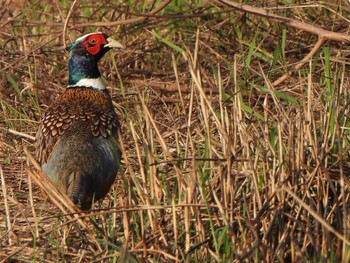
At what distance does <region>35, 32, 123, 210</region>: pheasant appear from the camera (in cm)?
550

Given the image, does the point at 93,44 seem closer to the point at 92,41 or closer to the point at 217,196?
the point at 92,41

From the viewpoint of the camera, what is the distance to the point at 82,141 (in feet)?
18.6

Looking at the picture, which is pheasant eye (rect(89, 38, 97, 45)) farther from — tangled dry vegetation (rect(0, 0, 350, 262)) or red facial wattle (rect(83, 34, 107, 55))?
tangled dry vegetation (rect(0, 0, 350, 262))

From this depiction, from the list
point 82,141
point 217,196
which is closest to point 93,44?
point 82,141

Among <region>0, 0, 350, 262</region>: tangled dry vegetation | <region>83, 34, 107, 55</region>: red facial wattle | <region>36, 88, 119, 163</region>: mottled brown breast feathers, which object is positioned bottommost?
<region>0, 0, 350, 262</region>: tangled dry vegetation

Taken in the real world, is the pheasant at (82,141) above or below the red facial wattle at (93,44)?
below

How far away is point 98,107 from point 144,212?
1.42 metres

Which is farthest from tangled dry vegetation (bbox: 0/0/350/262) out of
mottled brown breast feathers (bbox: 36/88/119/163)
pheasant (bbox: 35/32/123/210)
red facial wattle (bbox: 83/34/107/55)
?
red facial wattle (bbox: 83/34/107/55)

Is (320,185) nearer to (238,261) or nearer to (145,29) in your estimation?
(238,261)

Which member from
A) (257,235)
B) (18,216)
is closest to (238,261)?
(257,235)

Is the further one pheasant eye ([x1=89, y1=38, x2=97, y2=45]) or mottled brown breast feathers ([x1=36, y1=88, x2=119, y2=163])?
pheasant eye ([x1=89, y1=38, x2=97, y2=45])

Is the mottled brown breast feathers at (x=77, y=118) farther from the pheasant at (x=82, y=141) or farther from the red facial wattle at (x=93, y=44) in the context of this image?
the red facial wattle at (x=93, y=44)

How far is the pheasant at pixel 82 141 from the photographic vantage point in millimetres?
5504

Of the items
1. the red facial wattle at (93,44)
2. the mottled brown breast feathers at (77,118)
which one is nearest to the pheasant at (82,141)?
the mottled brown breast feathers at (77,118)
